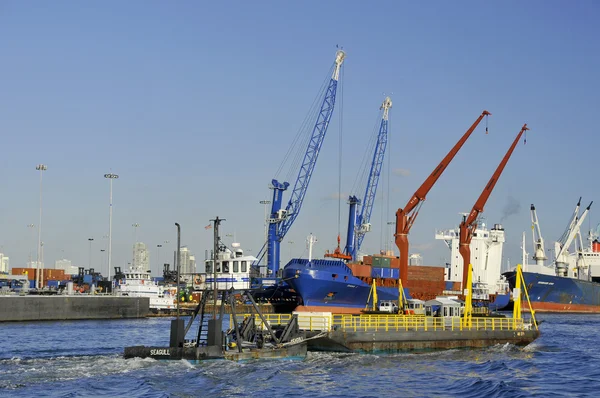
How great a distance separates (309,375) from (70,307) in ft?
199

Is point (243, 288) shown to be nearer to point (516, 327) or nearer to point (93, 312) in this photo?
point (516, 327)

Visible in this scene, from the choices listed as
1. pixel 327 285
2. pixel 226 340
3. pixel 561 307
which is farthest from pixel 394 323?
pixel 561 307

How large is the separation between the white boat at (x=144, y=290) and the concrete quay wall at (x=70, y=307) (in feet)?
26.5

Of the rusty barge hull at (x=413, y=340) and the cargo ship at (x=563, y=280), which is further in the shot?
the cargo ship at (x=563, y=280)

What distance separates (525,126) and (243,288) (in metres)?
106

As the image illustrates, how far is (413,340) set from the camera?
53688 mm

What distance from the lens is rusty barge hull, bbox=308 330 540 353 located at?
51.1 m

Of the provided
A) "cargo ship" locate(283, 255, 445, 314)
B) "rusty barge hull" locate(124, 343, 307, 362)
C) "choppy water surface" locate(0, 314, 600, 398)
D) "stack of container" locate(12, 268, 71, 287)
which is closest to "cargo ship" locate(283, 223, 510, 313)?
"cargo ship" locate(283, 255, 445, 314)

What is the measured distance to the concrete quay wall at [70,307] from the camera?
9119 cm

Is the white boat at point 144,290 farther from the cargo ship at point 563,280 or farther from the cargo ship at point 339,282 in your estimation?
the cargo ship at point 563,280

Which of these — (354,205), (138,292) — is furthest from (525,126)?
(138,292)

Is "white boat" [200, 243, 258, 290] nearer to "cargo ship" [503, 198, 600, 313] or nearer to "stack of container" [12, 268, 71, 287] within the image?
"cargo ship" [503, 198, 600, 313]

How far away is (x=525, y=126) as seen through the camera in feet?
462

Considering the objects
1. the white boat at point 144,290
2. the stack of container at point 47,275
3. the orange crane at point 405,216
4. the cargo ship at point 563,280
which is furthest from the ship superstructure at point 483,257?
the stack of container at point 47,275
